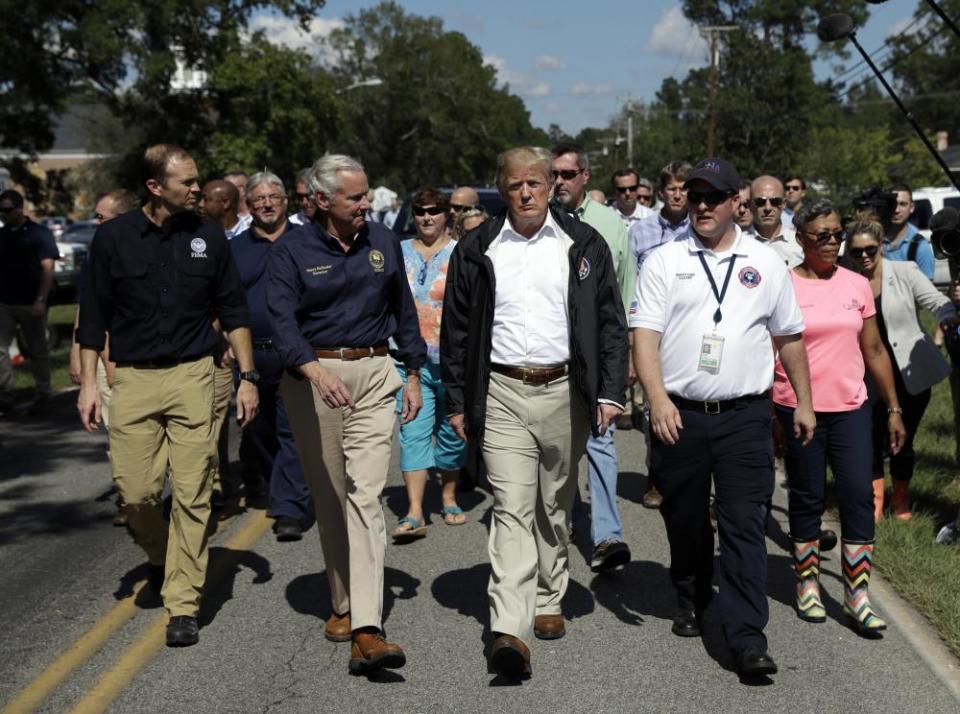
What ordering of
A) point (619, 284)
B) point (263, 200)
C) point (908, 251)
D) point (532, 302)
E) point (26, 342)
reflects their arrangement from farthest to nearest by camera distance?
point (26, 342) < point (908, 251) < point (263, 200) < point (619, 284) < point (532, 302)

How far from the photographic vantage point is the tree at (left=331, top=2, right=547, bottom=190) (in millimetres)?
77688

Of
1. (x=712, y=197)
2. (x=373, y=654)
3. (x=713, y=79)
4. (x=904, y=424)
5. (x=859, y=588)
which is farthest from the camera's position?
(x=713, y=79)

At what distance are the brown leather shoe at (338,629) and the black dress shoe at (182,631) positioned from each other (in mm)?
573

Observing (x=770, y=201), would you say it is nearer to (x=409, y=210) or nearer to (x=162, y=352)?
(x=162, y=352)

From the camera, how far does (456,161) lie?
267ft

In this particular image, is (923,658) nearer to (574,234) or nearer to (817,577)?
(817,577)

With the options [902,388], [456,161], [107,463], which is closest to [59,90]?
[107,463]

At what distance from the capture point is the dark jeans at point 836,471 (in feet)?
18.2

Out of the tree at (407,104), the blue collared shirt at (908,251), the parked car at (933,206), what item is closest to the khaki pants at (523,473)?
the blue collared shirt at (908,251)

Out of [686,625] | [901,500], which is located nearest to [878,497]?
[901,500]

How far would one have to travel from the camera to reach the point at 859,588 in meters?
5.48

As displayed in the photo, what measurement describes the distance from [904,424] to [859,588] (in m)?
2.14

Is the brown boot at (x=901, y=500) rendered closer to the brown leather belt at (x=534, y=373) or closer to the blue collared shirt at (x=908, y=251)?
the blue collared shirt at (x=908, y=251)

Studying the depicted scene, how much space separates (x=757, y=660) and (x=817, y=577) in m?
1.06
